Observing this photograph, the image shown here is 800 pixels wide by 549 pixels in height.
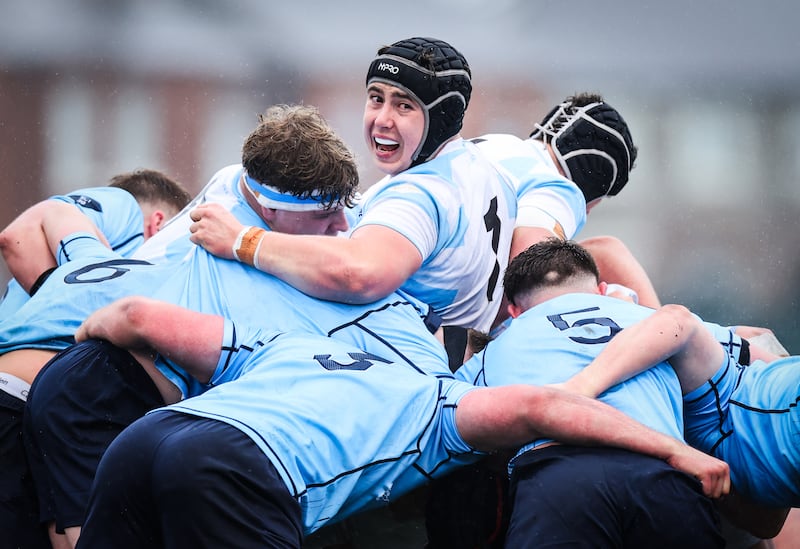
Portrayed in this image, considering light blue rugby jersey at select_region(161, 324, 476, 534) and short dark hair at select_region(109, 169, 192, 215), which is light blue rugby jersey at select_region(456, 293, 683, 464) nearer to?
light blue rugby jersey at select_region(161, 324, 476, 534)

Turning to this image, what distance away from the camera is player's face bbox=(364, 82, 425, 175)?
11.1ft

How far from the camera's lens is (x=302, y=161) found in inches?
118

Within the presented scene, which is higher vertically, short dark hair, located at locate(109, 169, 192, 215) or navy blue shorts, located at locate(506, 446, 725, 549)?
short dark hair, located at locate(109, 169, 192, 215)

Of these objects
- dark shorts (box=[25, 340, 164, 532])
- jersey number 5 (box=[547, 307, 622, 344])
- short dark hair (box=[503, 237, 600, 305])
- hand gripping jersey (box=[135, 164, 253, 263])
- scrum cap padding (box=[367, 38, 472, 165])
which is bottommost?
dark shorts (box=[25, 340, 164, 532])

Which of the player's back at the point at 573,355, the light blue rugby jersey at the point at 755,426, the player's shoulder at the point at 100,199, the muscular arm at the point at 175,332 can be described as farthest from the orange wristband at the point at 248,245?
the light blue rugby jersey at the point at 755,426

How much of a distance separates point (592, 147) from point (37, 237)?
229 cm

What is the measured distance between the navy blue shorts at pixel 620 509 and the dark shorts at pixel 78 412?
1198 millimetres

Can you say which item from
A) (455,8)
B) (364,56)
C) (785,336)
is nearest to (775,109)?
(785,336)

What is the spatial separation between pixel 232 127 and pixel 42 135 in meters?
1.79

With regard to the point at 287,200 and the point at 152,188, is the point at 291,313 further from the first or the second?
the point at 152,188

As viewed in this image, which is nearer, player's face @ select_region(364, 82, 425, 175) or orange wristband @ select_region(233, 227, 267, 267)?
orange wristband @ select_region(233, 227, 267, 267)

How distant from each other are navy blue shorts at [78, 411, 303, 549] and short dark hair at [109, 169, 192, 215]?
2379 mm

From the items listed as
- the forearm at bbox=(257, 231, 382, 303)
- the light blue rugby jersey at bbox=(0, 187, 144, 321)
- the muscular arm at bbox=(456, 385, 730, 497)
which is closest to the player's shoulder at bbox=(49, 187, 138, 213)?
the light blue rugby jersey at bbox=(0, 187, 144, 321)

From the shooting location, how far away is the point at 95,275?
2.99m
